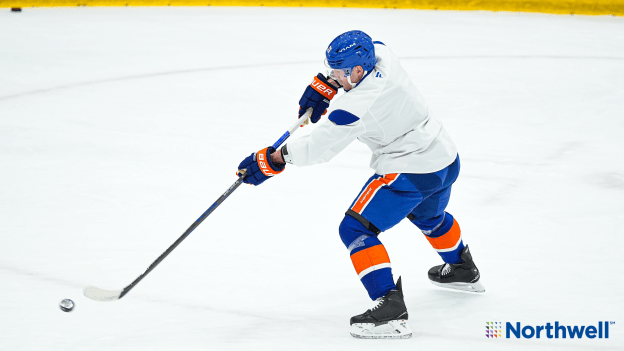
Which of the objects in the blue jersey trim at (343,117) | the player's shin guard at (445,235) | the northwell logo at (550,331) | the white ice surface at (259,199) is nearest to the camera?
the blue jersey trim at (343,117)

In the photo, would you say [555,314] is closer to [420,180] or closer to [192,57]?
[420,180]

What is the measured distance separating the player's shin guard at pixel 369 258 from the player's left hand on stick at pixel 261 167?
0.99ft

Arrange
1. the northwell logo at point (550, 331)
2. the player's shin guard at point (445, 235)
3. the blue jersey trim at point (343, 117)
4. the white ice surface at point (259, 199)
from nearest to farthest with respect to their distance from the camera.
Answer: the blue jersey trim at point (343, 117)
the northwell logo at point (550, 331)
the white ice surface at point (259, 199)
the player's shin guard at point (445, 235)

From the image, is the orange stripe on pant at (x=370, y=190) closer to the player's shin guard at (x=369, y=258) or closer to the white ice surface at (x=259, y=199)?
the player's shin guard at (x=369, y=258)

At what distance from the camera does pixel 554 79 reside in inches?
240

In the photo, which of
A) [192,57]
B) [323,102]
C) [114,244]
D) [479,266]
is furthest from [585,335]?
[192,57]

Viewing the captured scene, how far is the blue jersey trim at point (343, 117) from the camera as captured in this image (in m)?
2.27

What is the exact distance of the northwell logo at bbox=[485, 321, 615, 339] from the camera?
2.37 meters

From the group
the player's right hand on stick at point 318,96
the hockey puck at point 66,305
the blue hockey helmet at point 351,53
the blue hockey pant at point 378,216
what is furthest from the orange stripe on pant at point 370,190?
the hockey puck at point 66,305

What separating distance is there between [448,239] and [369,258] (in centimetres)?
45

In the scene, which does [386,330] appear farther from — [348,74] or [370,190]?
[348,74]

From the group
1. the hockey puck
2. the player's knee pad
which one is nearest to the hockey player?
the player's knee pad

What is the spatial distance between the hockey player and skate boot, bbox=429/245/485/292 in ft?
1.19

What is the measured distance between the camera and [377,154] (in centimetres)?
249
